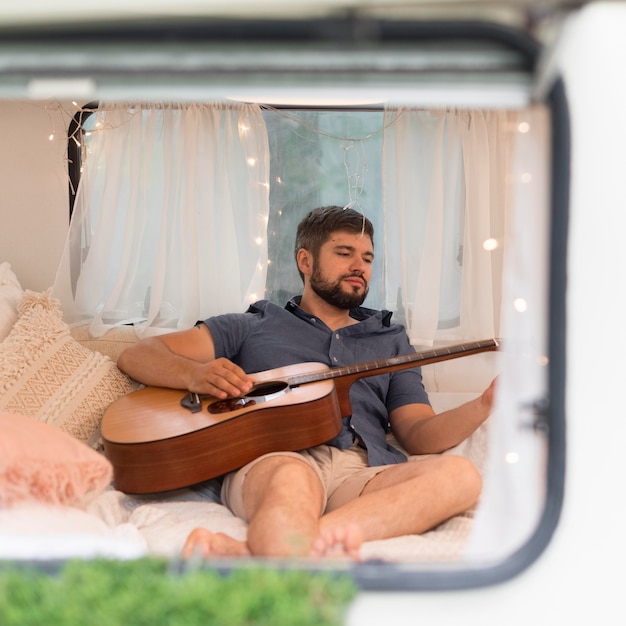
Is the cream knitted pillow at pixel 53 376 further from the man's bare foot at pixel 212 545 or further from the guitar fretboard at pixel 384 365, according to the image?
the man's bare foot at pixel 212 545

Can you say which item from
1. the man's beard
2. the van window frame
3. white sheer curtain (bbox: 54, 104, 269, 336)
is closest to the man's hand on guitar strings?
the man's beard

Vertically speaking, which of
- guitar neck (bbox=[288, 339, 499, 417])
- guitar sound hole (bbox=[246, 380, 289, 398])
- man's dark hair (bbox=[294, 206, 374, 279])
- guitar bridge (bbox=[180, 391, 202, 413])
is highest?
man's dark hair (bbox=[294, 206, 374, 279])

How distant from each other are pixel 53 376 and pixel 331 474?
3.11 ft

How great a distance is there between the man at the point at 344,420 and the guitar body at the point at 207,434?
0.24ft

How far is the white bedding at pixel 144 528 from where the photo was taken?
3.38ft

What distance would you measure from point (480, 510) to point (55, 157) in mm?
2639

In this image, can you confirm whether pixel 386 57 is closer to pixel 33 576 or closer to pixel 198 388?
pixel 33 576

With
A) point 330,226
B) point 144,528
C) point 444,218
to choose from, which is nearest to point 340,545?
point 144,528

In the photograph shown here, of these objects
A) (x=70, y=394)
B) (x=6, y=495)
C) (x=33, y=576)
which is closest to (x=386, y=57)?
(x=33, y=576)

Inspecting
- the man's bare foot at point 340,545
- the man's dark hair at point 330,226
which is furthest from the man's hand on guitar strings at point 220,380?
the man's bare foot at point 340,545

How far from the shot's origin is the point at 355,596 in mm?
938

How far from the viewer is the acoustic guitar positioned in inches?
76.2

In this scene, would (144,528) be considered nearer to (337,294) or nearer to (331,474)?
(331,474)

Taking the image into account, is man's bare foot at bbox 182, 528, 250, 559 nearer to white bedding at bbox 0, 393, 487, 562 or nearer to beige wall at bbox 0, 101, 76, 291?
white bedding at bbox 0, 393, 487, 562
